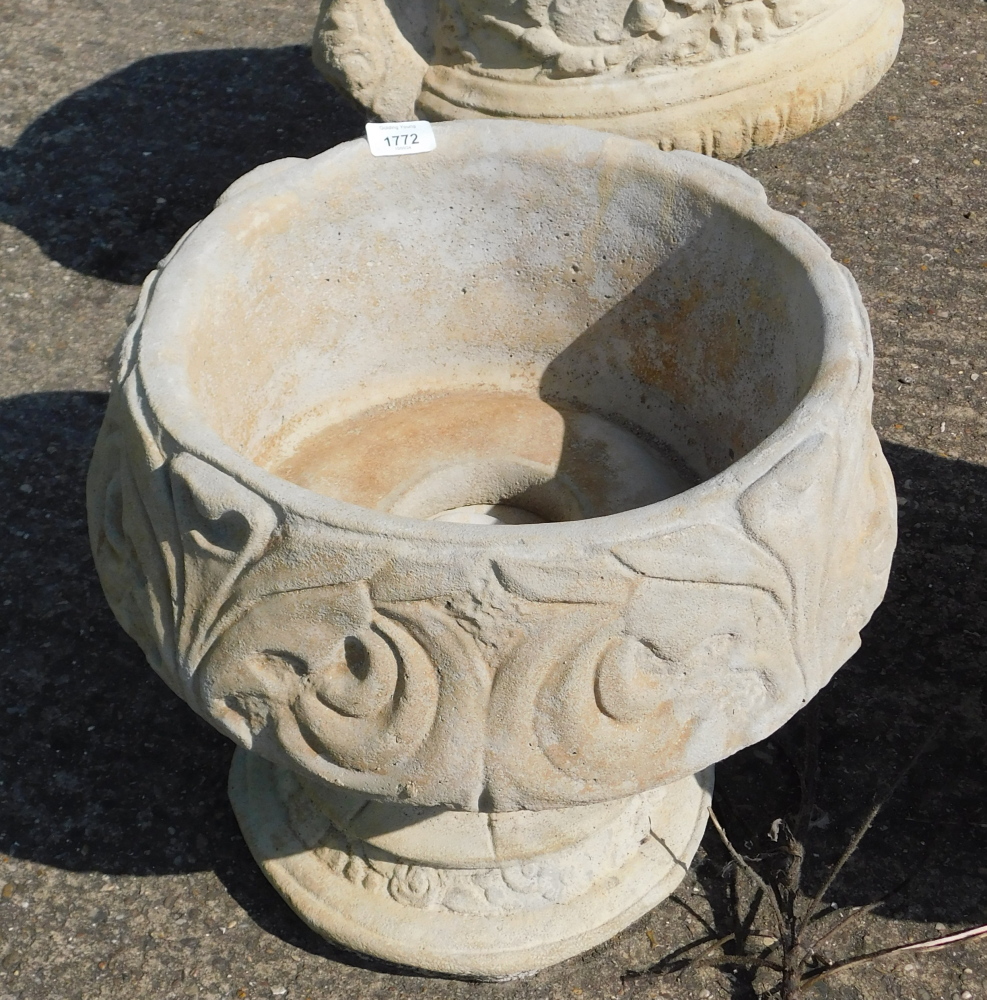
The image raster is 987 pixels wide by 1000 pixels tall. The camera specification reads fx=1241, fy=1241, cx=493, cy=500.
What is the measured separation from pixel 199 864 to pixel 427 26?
2302 mm

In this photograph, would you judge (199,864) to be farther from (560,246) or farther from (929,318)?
(929,318)

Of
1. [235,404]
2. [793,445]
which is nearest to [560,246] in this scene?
[235,404]

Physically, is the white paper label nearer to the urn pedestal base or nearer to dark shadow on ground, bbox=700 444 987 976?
the urn pedestal base

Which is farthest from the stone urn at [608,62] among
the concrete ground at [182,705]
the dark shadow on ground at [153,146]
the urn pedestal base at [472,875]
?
the urn pedestal base at [472,875]

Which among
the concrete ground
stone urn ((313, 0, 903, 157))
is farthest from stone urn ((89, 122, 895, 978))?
stone urn ((313, 0, 903, 157))

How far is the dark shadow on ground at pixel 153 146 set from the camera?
3.83 m

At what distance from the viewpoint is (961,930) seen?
2.24m

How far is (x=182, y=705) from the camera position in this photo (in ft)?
8.54

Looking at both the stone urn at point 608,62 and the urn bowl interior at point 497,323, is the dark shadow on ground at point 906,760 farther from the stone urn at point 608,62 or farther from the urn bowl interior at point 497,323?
the stone urn at point 608,62

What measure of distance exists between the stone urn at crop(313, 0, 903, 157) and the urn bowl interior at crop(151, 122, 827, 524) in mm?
1024

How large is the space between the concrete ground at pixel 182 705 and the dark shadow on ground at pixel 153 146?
1cm

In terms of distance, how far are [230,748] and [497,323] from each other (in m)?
1.02

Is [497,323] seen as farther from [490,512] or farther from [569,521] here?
[569,521]

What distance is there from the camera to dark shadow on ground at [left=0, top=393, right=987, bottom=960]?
2.35 metres
